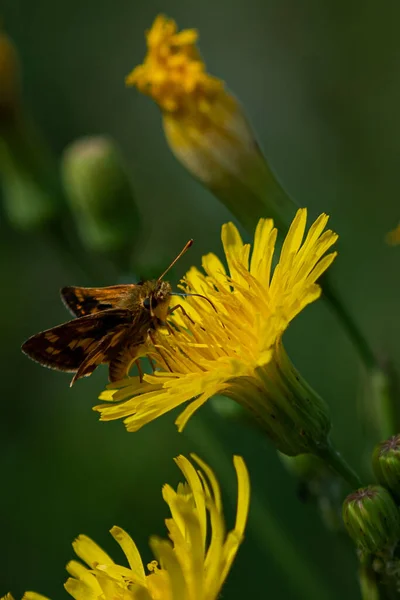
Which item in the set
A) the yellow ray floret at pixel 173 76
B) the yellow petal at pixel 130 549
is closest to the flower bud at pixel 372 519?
the yellow petal at pixel 130 549

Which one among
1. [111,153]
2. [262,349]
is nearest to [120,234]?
[111,153]

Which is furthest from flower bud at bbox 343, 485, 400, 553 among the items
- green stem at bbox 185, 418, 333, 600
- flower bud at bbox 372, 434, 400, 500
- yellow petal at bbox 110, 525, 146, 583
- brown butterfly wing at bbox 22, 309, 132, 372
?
green stem at bbox 185, 418, 333, 600

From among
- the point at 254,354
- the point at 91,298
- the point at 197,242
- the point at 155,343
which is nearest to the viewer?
the point at 254,354

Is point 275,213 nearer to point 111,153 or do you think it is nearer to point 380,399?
point 380,399

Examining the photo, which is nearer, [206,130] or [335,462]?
[335,462]

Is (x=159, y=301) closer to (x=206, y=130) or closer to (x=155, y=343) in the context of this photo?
(x=155, y=343)

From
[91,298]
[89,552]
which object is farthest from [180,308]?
[89,552]

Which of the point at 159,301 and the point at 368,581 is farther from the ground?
the point at 159,301

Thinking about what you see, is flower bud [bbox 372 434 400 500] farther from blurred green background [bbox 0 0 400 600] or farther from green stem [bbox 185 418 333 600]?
green stem [bbox 185 418 333 600]
